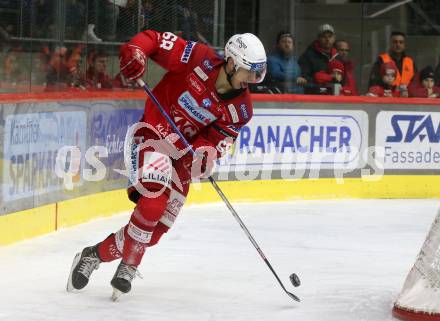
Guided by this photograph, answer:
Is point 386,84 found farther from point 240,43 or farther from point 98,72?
point 240,43

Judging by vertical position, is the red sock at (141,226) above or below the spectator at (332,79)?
below

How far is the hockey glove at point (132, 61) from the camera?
5.96m

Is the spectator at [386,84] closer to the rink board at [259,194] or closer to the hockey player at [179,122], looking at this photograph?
the rink board at [259,194]

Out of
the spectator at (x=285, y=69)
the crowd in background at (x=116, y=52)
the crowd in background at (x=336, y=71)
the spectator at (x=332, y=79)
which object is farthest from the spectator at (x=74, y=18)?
the spectator at (x=332, y=79)

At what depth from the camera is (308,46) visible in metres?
12.0

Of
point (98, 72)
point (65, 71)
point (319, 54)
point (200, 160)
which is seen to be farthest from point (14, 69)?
point (319, 54)

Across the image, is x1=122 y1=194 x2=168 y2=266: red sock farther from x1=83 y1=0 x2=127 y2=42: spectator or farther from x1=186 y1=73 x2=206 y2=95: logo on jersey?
x1=83 y1=0 x2=127 y2=42: spectator

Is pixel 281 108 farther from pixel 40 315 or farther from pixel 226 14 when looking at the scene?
pixel 40 315

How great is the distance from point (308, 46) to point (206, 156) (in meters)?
5.93

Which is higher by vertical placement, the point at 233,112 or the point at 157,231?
the point at 233,112

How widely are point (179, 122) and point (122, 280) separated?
959 mm

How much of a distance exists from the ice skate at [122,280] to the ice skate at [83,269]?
25 centimetres

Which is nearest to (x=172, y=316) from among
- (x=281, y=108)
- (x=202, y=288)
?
(x=202, y=288)

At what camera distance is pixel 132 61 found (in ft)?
19.5
